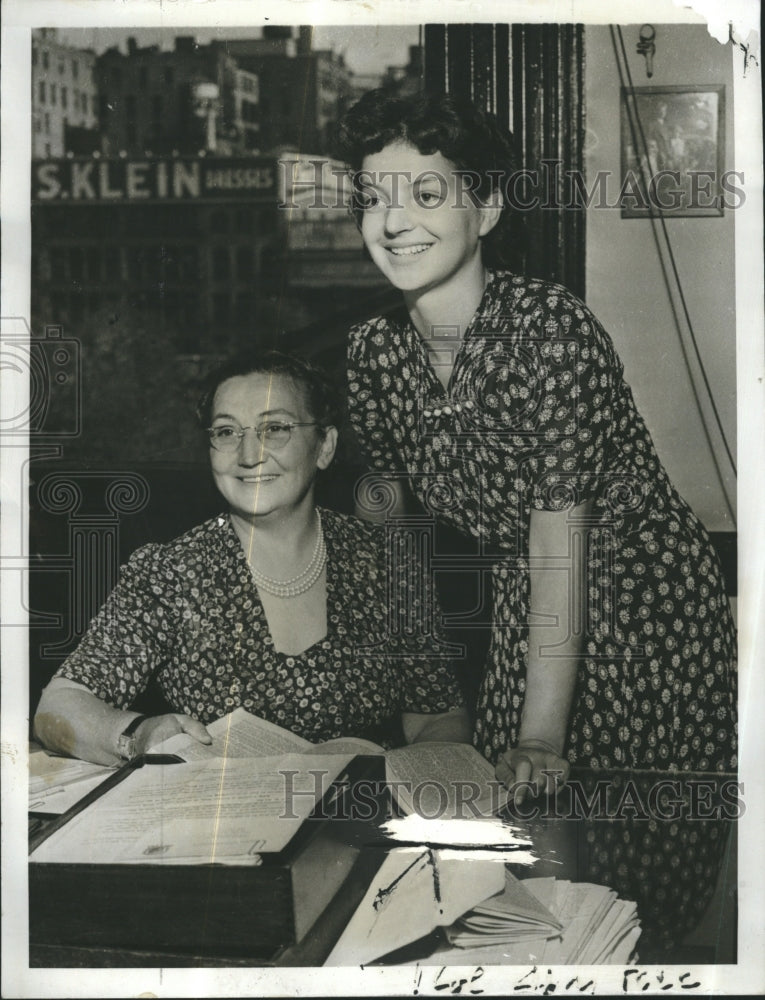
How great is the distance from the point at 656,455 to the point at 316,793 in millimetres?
711

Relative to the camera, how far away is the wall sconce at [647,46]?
4.92ft

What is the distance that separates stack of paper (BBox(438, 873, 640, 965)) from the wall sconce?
1.22 m

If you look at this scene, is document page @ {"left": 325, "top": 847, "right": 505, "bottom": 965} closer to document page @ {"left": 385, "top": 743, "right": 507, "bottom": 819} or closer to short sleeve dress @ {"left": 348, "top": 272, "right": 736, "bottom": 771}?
document page @ {"left": 385, "top": 743, "right": 507, "bottom": 819}

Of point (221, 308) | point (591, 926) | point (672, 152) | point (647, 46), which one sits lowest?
point (591, 926)

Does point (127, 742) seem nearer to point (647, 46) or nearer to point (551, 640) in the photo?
point (551, 640)

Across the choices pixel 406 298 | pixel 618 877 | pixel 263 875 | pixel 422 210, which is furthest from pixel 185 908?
pixel 422 210

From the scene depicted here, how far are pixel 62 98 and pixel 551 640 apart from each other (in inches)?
43.0

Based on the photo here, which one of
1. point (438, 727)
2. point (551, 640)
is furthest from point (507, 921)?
point (551, 640)

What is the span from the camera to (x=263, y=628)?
150 centimetres

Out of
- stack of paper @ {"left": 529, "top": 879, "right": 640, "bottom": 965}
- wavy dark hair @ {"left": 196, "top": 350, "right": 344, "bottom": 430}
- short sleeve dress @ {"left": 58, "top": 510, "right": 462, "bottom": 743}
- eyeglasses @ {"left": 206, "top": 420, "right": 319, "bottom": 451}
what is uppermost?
wavy dark hair @ {"left": 196, "top": 350, "right": 344, "bottom": 430}

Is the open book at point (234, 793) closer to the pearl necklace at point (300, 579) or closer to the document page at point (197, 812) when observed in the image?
the document page at point (197, 812)

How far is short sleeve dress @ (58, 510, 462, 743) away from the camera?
1.49 meters

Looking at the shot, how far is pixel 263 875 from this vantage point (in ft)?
4.60
